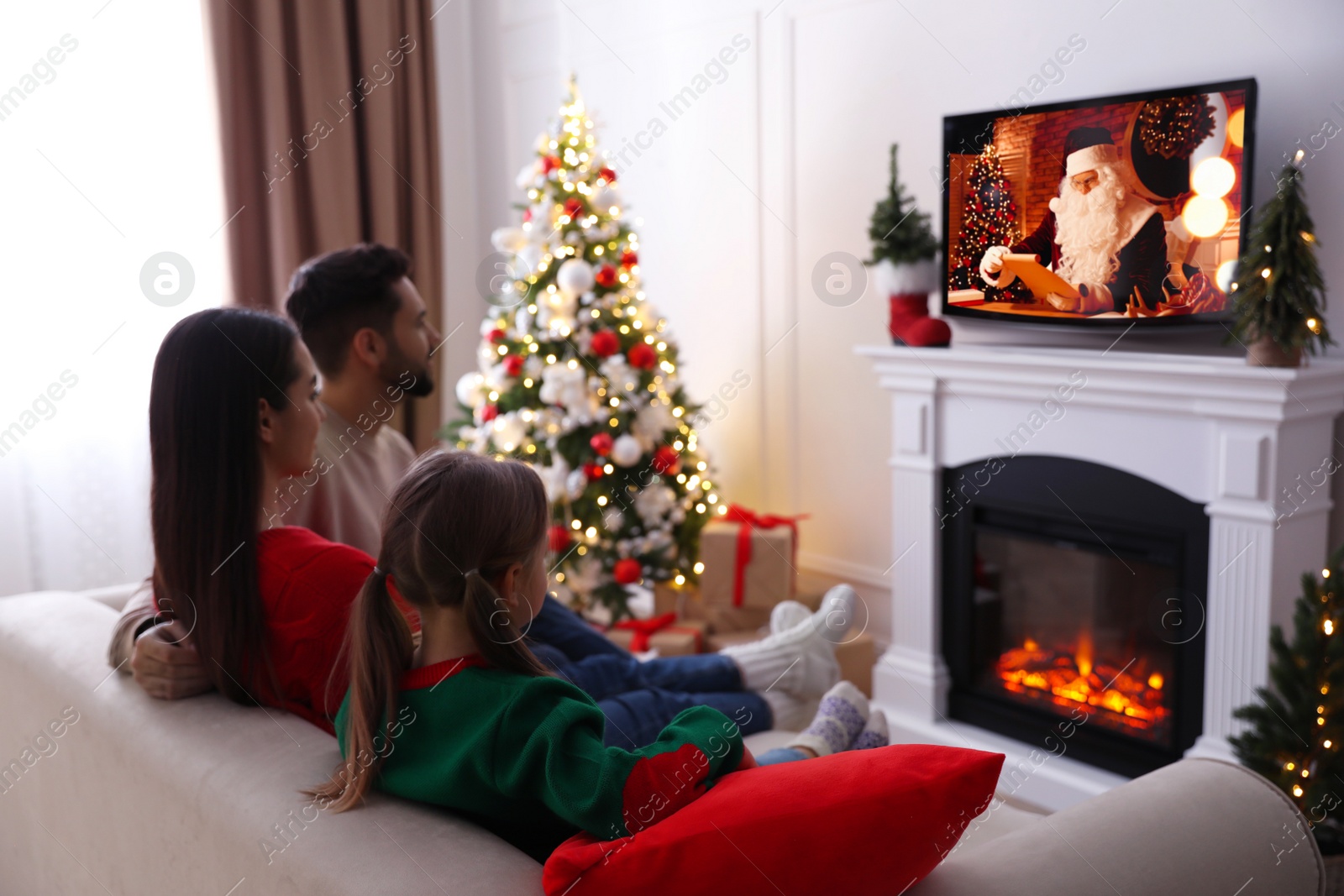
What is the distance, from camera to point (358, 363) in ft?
7.39

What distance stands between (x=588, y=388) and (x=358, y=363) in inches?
48.0

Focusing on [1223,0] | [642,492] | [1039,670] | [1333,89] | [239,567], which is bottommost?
[1039,670]

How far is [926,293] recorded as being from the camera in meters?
3.09

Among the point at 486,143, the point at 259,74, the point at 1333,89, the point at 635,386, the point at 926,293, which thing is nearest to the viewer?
the point at 1333,89

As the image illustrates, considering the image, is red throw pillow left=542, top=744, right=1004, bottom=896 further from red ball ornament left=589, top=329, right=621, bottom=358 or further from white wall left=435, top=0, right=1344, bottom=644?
red ball ornament left=589, top=329, right=621, bottom=358

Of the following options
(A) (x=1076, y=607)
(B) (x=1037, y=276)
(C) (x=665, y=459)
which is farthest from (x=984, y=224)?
(C) (x=665, y=459)

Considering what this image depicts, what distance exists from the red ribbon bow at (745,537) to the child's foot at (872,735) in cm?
152

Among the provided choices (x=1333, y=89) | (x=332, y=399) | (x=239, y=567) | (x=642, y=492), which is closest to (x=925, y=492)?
(x=642, y=492)

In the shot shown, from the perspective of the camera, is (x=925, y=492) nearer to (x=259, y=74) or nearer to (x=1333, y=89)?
(x=1333, y=89)

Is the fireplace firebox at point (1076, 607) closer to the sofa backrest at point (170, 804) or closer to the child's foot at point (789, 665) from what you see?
the child's foot at point (789, 665)

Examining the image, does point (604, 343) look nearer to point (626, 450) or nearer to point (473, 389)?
point (626, 450)

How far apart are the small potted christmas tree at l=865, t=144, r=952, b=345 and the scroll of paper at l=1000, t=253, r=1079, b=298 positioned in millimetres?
286

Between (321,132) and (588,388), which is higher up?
(321,132)

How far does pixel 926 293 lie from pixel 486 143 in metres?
2.44
